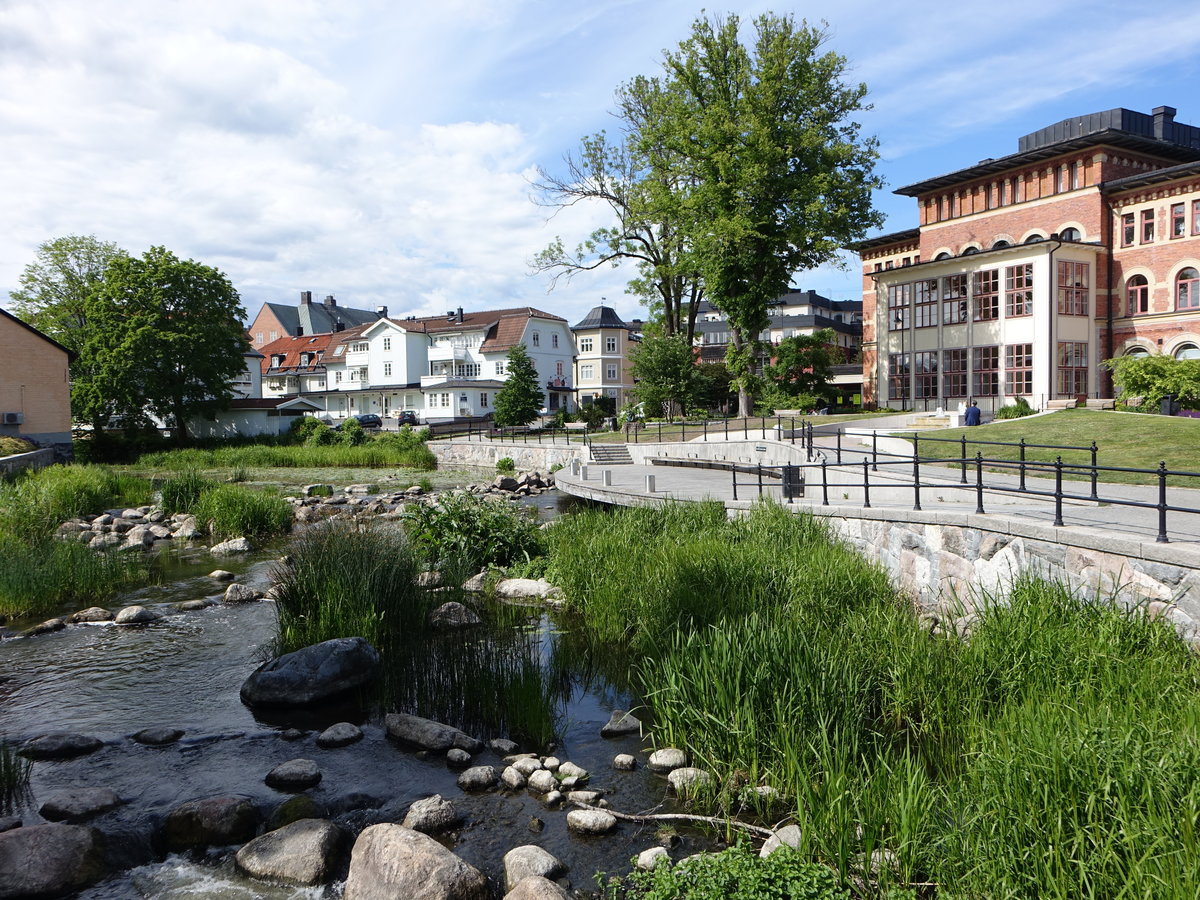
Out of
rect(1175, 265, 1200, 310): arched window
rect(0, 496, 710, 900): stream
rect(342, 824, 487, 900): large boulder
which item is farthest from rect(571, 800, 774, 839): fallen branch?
rect(1175, 265, 1200, 310): arched window

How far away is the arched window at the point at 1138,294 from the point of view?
37344 millimetres

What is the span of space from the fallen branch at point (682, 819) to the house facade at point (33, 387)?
1586 inches

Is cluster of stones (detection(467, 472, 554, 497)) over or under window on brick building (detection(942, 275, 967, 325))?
under

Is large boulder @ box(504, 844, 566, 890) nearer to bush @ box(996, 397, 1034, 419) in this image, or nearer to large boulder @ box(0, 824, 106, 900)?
large boulder @ box(0, 824, 106, 900)

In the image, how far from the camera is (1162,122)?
151 ft

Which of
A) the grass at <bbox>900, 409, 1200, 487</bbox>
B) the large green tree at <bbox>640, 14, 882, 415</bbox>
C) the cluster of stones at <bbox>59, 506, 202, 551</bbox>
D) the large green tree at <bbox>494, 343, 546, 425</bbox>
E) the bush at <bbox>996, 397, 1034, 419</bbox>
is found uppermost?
the large green tree at <bbox>640, 14, 882, 415</bbox>

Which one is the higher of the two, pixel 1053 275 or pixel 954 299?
pixel 1053 275

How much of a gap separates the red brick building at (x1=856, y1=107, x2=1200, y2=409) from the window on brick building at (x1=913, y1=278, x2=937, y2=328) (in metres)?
0.07

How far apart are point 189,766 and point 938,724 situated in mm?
6862

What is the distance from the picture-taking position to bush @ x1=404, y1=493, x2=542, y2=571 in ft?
47.5

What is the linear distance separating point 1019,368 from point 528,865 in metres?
40.6

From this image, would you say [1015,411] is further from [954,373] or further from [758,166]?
[758,166]

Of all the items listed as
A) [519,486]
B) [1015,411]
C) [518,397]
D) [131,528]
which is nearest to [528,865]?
[131,528]

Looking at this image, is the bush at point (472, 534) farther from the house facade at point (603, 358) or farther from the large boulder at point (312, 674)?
the house facade at point (603, 358)
